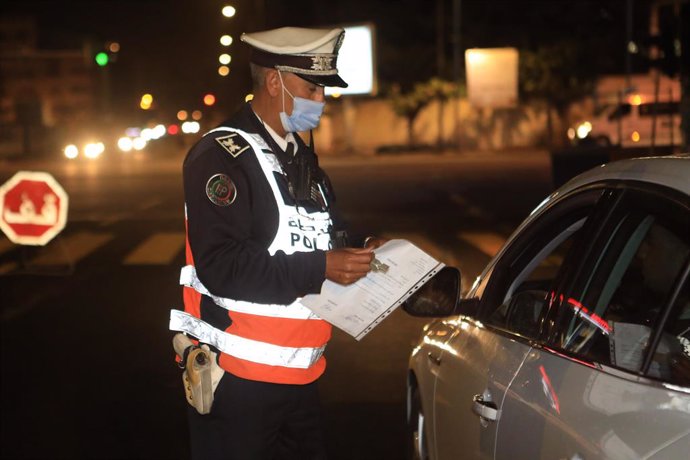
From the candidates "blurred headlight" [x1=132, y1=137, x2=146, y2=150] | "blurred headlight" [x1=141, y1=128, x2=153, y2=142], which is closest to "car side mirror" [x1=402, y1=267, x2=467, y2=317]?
"blurred headlight" [x1=141, y1=128, x2=153, y2=142]

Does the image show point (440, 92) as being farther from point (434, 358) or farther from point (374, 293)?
point (374, 293)

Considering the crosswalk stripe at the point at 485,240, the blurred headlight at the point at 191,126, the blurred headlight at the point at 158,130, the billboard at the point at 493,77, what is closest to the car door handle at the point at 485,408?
the crosswalk stripe at the point at 485,240

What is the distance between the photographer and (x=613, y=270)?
286 centimetres

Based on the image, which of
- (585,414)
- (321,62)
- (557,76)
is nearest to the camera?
(585,414)

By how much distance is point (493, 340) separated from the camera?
329 centimetres

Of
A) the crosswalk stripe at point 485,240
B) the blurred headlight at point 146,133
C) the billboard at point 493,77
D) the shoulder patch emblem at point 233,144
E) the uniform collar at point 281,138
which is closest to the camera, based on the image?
the shoulder patch emblem at point 233,144

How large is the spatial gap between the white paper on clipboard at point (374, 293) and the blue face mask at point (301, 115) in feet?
1.49

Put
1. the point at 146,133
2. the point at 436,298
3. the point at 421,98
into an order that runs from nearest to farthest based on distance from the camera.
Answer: the point at 436,298 → the point at 146,133 → the point at 421,98

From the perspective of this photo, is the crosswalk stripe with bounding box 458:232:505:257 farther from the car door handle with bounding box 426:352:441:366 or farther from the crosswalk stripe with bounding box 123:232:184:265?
the car door handle with bounding box 426:352:441:366

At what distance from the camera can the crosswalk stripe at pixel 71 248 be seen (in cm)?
1327

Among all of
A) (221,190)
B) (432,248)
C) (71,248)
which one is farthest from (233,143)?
(71,248)

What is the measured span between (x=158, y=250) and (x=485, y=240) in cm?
434

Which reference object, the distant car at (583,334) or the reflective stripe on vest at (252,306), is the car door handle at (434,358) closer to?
the distant car at (583,334)

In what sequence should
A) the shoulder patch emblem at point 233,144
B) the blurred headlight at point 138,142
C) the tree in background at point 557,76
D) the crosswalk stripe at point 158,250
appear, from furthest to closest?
the tree in background at point 557,76
the blurred headlight at point 138,142
the crosswalk stripe at point 158,250
the shoulder patch emblem at point 233,144
